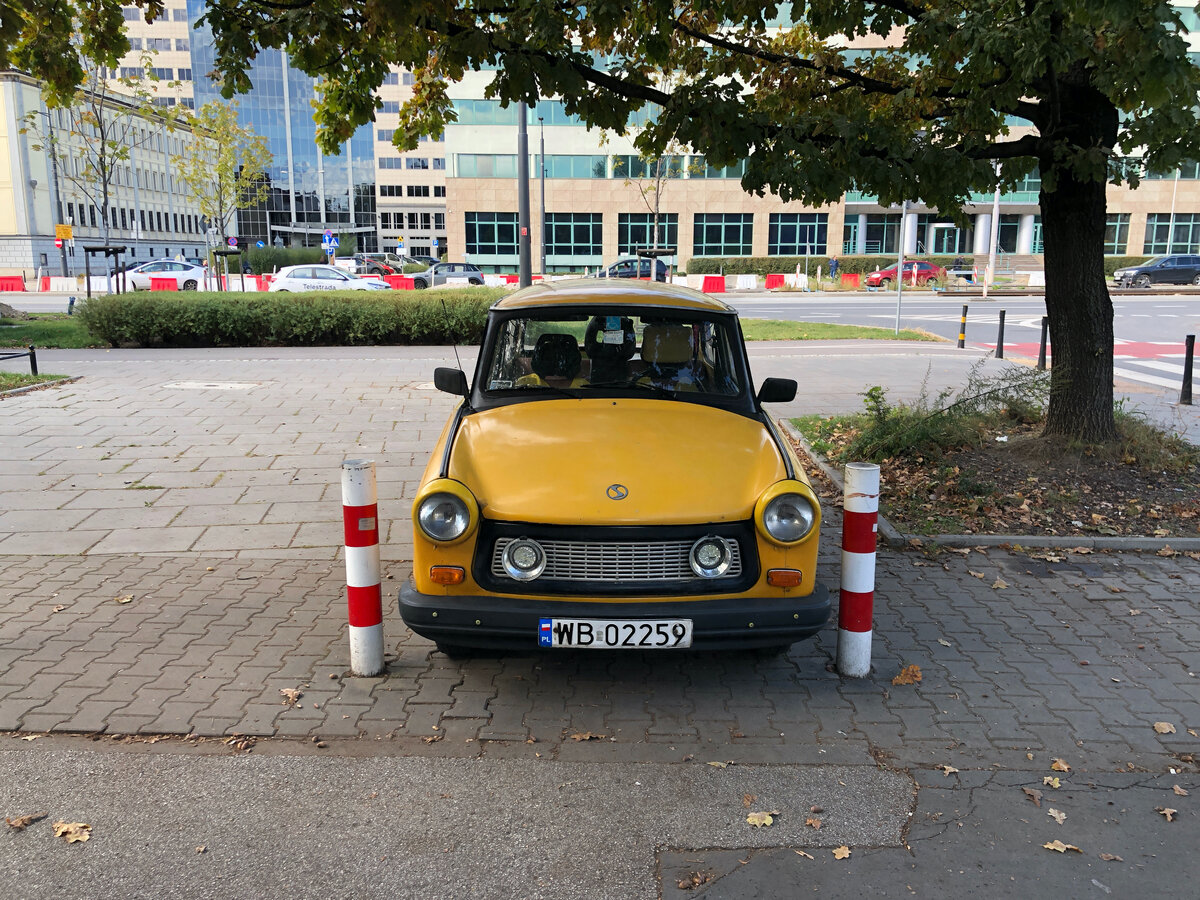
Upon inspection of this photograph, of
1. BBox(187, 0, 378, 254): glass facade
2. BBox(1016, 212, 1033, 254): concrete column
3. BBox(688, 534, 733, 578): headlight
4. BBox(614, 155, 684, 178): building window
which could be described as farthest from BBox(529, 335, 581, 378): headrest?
BBox(187, 0, 378, 254): glass facade

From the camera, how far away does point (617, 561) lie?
404 cm

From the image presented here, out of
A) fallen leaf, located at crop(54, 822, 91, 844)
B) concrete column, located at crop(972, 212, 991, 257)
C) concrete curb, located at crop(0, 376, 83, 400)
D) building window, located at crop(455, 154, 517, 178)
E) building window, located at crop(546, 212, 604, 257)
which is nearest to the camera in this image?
fallen leaf, located at crop(54, 822, 91, 844)

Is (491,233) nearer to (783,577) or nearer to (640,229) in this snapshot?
(640,229)

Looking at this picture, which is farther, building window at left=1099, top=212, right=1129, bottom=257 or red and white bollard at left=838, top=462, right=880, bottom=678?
building window at left=1099, top=212, right=1129, bottom=257

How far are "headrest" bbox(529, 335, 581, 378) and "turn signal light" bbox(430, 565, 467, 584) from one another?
1.45 metres

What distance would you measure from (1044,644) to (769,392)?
1982mm

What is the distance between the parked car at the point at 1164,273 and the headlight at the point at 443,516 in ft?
149

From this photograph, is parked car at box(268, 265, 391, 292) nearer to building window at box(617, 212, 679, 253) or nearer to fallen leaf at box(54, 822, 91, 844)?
building window at box(617, 212, 679, 253)

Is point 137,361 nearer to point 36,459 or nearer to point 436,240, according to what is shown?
point 36,459

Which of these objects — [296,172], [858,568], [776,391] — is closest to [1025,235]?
[776,391]

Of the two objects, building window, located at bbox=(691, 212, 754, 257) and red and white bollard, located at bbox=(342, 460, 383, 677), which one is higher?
Answer: building window, located at bbox=(691, 212, 754, 257)

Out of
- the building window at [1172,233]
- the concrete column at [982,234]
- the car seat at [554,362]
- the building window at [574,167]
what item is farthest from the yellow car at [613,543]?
the building window at [1172,233]

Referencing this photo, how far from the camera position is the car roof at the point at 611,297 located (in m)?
5.24

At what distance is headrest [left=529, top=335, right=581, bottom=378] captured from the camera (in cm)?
514
